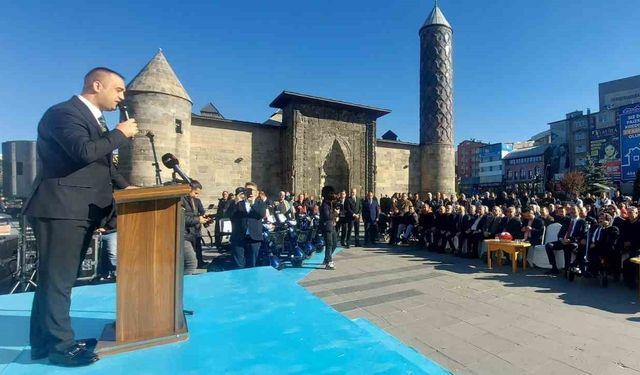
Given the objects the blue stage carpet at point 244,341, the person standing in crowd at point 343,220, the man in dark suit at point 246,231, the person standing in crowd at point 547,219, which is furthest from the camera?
the person standing in crowd at point 343,220

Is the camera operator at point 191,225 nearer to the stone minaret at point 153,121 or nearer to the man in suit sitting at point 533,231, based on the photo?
the man in suit sitting at point 533,231

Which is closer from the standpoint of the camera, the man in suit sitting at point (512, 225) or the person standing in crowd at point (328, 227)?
the person standing in crowd at point (328, 227)

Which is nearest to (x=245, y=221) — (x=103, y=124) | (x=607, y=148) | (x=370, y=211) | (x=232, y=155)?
(x=103, y=124)

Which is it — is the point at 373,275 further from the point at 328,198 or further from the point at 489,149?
the point at 489,149

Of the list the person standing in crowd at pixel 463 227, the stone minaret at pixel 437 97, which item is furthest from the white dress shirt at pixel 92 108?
the stone minaret at pixel 437 97

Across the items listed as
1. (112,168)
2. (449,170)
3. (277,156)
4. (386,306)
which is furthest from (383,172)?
(112,168)

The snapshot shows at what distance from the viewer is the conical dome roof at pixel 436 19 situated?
70.2 feet

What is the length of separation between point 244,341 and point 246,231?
4.23 meters

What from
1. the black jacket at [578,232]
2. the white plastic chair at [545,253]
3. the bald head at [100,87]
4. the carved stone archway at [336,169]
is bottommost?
the white plastic chair at [545,253]

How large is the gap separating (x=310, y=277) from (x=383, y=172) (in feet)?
54.2

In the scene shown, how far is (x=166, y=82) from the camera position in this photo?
15.3 m

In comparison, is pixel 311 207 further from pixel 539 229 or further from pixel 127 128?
pixel 127 128

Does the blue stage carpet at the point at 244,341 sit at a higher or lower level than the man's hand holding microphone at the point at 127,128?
lower

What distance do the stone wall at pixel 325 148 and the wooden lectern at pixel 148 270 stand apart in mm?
15986
